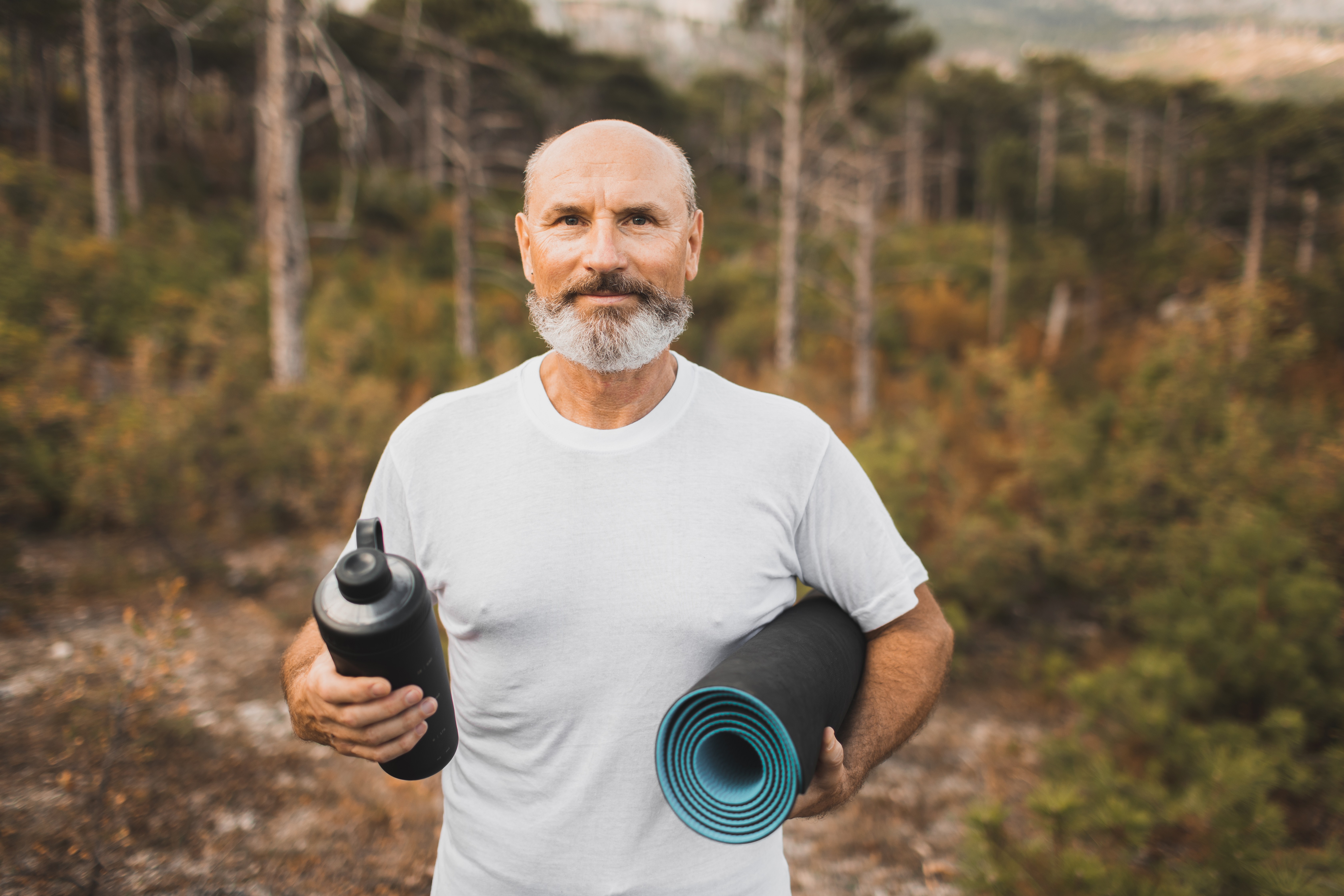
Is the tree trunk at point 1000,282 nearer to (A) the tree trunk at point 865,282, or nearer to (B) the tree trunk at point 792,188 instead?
(A) the tree trunk at point 865,282

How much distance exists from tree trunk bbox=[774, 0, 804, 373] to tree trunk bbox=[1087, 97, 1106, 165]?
24.1 m

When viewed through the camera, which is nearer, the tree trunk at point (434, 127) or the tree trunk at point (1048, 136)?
the tree trunk at point (434, 127)

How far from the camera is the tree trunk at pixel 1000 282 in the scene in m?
17.2

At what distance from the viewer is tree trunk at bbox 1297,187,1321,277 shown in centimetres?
1207

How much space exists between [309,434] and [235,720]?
9.08 ft

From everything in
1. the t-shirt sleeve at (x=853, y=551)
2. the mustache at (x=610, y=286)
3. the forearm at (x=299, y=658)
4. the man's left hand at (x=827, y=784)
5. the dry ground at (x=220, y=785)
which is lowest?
the dry ground at (x=220, y=785)

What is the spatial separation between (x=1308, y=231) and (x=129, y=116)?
79.3ft

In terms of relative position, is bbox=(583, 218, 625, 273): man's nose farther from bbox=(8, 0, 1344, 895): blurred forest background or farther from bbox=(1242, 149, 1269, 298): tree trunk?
bbox=(1242, 149, 1269, 298): tree trunk

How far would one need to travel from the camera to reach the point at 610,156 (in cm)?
142

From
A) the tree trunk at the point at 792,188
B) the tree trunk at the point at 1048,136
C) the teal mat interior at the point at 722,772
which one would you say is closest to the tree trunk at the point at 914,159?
the tree trunk at the point at 1048,136

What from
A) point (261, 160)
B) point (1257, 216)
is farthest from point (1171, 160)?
point (261, 160)

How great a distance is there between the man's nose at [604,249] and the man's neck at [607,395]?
0.67ft

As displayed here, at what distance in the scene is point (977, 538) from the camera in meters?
5.30

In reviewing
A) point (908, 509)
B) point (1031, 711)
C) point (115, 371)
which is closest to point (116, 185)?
point (115, 371)
